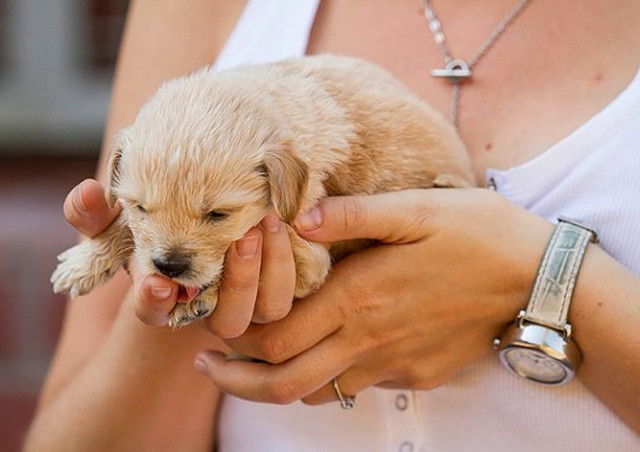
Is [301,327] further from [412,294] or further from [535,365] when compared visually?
[535,365]

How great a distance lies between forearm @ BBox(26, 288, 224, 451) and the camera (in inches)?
56.9

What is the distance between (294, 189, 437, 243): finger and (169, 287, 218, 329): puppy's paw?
Answer: 124mm

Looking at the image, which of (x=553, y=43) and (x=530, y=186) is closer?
Result: (x=530, y=186)

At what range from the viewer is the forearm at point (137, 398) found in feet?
4.74

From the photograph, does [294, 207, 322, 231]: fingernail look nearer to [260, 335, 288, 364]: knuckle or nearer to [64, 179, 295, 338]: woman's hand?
[64, 179, 295, 338]: woman's hand

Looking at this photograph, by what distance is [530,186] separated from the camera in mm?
1342

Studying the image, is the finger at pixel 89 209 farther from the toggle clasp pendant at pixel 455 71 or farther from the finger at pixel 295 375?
the toggle clasp pendant at pixel 455 71

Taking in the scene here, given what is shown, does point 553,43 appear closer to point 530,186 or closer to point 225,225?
point 530,186

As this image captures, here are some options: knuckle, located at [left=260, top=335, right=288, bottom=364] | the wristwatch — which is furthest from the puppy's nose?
the wristwatch

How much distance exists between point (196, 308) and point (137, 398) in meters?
0.37

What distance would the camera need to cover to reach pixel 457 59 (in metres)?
1.49

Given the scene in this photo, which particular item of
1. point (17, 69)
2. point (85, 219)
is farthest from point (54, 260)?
point (85, 219)

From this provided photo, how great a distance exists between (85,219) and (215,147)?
0.75 feet

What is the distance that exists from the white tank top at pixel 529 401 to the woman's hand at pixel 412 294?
0.28ft
